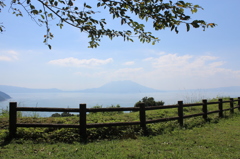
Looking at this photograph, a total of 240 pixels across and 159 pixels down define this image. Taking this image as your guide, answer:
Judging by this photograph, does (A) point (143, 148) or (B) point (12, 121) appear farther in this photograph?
(B) point (12, 121)

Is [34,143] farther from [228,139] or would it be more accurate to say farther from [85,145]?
[228,139]

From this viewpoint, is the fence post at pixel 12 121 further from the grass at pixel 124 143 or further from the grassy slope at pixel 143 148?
the grassy slope at pixel 143 148

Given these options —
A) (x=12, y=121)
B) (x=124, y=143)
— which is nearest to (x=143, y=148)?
(x=124, y=143)

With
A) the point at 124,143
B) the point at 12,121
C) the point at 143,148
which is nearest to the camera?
the point at 143,148

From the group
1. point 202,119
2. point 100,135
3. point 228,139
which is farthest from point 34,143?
point 202,119

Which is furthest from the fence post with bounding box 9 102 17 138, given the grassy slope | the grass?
the grassy slope

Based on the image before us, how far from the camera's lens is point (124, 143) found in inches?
284

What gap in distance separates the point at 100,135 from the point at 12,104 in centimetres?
382

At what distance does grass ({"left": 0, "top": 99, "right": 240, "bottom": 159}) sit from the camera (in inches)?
235

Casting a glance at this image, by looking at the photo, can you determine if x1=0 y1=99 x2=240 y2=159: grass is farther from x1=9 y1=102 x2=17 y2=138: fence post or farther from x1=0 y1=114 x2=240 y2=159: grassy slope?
x1=9 y1=102 x2=17 y2=138: fence post

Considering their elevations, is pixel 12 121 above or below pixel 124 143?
above

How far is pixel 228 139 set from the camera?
25.7 feet

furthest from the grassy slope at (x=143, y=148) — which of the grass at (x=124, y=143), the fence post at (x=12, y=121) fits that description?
the fence post at (x=12, y=121)

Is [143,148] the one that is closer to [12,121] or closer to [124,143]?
[124,143]
